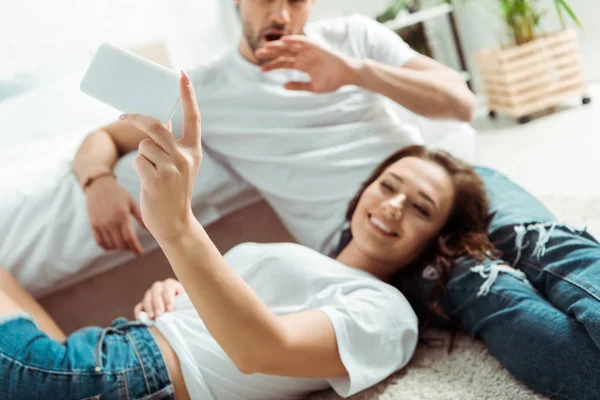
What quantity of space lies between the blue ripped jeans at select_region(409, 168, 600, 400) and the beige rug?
0.8 inches

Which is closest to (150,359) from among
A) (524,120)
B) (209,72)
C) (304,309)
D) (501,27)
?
(304,309)

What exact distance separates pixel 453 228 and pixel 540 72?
5.56 feet

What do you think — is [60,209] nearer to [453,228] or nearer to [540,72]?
[453,228]

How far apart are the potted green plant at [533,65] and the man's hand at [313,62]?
159 centimetres

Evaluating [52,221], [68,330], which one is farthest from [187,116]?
[68,330]

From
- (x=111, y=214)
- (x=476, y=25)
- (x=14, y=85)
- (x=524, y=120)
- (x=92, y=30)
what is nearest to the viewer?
(x=111, y=214)

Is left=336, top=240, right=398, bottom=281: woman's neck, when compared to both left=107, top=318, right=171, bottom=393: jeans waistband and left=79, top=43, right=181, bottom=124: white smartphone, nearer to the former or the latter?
left=107, top=318, right=171, bottom=393: jeans waistband

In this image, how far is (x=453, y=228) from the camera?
3.66 feet

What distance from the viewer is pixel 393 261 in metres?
1.03

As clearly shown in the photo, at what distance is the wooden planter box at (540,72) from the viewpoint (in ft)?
8.13

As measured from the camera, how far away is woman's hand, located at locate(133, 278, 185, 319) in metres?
0.97

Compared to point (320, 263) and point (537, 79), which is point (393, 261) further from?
point (537, 79)

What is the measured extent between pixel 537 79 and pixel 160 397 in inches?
88.3

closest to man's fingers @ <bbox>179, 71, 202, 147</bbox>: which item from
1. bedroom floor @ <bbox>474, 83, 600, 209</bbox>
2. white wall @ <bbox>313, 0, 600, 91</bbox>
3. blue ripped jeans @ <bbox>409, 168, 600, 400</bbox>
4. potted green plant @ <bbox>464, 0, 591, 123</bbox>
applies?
blue ripped jeans @ <bbox>409, 168, 600, 400</bbox>
